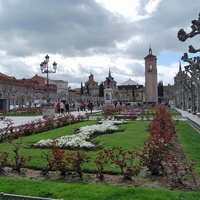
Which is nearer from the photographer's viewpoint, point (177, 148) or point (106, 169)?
point (106, 169)

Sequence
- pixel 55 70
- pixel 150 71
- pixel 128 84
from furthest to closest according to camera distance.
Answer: pixel 128 84 → pixel 150 71 → pixel 55 70

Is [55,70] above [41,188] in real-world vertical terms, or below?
above

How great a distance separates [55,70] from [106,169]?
62.0 feet

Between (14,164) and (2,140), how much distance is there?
196 inches

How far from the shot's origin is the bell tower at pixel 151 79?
89750mm

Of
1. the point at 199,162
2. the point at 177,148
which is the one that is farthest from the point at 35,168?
the point at 177,148

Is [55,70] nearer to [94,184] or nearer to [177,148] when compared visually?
[177,148]

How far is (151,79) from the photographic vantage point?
296ft

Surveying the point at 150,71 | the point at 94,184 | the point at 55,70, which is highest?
the point at 150,71

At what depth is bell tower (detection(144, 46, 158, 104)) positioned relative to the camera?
3533 inches

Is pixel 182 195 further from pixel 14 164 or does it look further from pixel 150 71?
pixel 150 71

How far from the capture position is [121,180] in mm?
5891

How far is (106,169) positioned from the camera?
21.7 ft

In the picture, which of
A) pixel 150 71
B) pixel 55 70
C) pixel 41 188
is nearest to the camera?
pixel 41 188
